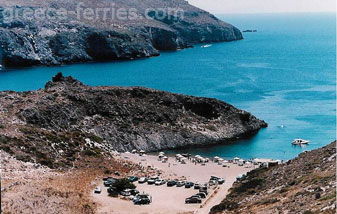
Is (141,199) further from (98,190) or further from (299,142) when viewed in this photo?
(299,142)

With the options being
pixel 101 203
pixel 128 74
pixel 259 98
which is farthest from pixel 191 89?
pixel 101 203

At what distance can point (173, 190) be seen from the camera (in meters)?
60.2

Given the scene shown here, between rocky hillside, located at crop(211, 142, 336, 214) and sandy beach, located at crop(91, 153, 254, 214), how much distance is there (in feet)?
7.35

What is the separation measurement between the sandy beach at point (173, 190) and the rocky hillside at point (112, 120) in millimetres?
9027

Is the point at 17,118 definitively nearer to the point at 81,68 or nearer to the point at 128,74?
the point at 128,74

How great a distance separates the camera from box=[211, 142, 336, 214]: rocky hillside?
3956 centimetres

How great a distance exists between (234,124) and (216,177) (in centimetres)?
3788

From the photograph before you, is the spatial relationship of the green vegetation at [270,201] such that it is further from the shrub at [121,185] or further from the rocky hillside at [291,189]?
the shrub at [121,185]

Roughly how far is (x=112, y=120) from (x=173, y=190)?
123 ft

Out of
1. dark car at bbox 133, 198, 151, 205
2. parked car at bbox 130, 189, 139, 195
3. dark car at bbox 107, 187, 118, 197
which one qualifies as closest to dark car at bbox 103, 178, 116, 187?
dark car at bbox 107, 187, 118, 197

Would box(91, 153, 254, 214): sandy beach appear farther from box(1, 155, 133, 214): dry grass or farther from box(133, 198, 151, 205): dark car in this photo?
box(1, 155, 133, 214): dry grass

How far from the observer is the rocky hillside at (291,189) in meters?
39.6

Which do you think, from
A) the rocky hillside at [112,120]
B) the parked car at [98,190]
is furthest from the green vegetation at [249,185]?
the rocky hillside at [112,120]

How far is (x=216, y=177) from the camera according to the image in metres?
68.2
